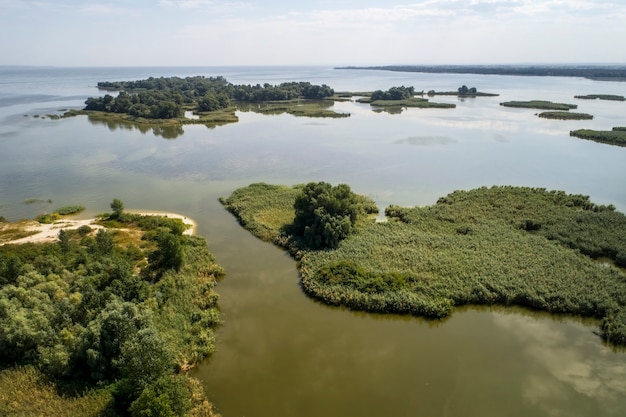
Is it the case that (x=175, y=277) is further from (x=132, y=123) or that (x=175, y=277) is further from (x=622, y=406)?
(x=132, y=123)

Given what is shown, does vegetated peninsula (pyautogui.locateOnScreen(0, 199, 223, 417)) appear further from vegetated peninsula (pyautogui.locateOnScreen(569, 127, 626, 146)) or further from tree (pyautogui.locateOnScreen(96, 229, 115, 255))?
vegetated peninsula (pyautogui.locateOnScreen(569, 127, 626, 146))

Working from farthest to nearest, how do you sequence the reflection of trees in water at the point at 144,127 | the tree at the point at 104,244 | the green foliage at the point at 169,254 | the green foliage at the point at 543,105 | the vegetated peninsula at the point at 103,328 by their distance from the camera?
the green foliage at the point at 543,105 → the reflection of trees in water at the point at 144,127 → the tree at the point at 104,244 → the green foliage at the point at 169,254 → the vegetated peninsula at the point at 103,328

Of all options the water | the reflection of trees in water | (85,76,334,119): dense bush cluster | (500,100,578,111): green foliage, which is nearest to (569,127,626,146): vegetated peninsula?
the water

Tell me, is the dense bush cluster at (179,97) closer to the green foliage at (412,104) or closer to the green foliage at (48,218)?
the green foliage at (412,104)

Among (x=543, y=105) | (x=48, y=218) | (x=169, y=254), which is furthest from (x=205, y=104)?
(x=543, y=105)

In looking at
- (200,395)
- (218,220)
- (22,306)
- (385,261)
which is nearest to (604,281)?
(385,261)

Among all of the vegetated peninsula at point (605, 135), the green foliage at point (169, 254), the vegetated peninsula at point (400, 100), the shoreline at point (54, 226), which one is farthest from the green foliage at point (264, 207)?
the vegetated peninsula at point (400, 100)

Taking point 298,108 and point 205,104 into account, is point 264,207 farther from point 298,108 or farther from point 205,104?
point 298,108
